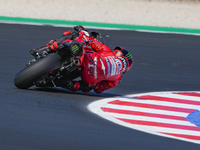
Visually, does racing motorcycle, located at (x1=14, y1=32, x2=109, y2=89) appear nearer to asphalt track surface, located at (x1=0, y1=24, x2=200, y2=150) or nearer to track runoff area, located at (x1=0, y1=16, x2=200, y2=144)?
asphalt track surface, located at (x1=0, y1=24, x2=200, y2=150)

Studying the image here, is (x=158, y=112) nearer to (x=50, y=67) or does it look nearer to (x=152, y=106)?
(x=152, y=106)

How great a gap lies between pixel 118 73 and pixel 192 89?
2.03 metres

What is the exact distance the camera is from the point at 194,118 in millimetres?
5789

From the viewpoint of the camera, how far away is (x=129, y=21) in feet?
44.2

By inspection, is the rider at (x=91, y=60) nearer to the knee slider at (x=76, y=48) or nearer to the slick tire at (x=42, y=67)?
the knee slider at (x=76, y=48)

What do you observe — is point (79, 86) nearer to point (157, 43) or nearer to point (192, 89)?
point (192, 89)

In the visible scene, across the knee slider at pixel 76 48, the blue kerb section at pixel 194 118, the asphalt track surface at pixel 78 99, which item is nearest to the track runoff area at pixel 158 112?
the blue kerb section at pixel 194 118

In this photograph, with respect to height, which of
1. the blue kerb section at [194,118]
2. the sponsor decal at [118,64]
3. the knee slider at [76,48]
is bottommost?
the blue kerb section at [194,118]

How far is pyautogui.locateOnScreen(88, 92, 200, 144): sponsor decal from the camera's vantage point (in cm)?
498

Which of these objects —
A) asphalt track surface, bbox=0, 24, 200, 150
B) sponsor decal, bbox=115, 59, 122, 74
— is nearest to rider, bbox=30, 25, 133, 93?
sponsor decal, bbox=115, 59, 122, 74

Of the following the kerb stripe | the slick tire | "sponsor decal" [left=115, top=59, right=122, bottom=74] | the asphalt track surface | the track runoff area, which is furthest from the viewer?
"sponsor decal" [left=115, top=59, right=122, bottom=74]

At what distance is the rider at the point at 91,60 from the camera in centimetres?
582

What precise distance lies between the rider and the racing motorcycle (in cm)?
9

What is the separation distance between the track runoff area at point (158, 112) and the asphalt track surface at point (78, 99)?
24 cm
